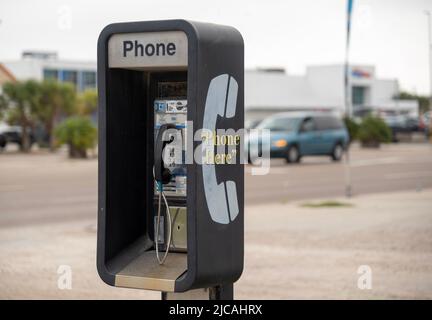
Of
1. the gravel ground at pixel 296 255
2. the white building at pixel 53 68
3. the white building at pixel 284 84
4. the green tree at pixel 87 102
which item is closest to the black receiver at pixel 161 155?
the gravel ground at pixel 296 255

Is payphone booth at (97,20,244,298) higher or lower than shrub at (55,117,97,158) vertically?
higher

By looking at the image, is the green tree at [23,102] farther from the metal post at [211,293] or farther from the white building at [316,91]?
the metal post at [211,293]

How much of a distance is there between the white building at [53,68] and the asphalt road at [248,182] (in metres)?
31.1

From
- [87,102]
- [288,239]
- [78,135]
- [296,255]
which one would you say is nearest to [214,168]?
[296,255]

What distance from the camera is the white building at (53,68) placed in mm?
62031

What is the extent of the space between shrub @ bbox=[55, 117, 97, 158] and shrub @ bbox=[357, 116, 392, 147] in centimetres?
1335

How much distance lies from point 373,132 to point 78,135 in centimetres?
1438

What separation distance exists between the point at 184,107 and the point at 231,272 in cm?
109

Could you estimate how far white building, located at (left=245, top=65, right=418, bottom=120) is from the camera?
221 ft

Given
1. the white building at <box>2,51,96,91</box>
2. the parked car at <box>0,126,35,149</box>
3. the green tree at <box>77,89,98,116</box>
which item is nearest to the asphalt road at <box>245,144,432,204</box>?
the parked car at <box>0,126,35,149</box>

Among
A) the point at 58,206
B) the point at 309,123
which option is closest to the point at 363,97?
the point at 309,123

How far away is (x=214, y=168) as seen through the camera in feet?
17.9

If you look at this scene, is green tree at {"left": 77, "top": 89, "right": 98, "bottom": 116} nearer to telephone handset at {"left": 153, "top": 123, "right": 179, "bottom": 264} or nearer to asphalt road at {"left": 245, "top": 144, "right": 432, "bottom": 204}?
asphalt road at {"left": 245, "top": 144, "right": 432, "bottom": 204}
